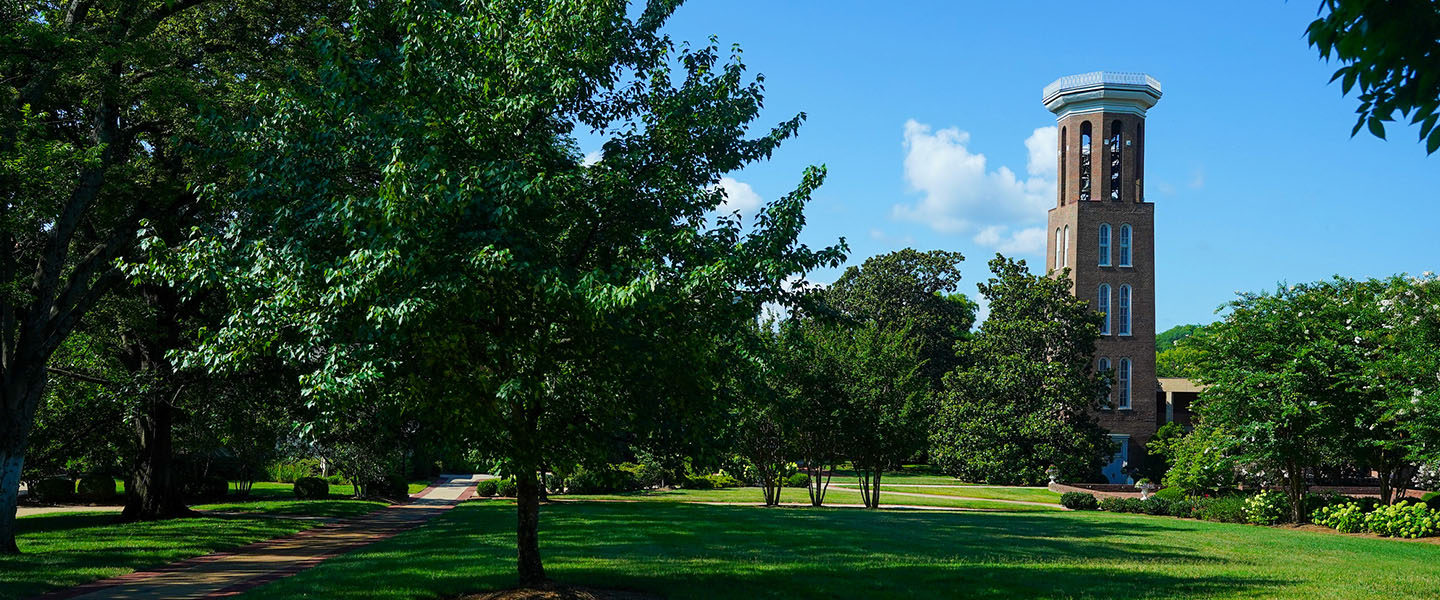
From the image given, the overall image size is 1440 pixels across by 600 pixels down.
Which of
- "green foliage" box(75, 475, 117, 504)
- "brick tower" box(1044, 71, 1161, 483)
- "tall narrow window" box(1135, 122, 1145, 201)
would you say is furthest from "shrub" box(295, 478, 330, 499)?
"tall narrow window" box(1135, 122, 1145, 201)

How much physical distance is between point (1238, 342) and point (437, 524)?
21614 mm

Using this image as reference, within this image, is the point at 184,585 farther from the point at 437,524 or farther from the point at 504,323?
the point at 437,524

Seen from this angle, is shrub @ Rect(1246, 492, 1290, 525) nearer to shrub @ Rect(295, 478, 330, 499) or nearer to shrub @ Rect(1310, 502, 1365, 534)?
shrub @ Rect(1310, 502, 1365, 534)

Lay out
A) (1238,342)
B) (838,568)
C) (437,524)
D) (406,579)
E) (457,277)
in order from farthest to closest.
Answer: (1238,342) < (437,524) < (838,568) < (406,579) < (457,277)

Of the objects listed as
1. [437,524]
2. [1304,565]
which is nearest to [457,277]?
[1304,565]

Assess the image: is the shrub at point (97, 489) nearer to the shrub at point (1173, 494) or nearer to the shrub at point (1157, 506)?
the shrub at point (1157, 506)

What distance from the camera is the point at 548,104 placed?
1152 centimetres

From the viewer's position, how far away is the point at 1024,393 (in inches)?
1960

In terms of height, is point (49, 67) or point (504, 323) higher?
point (49, 67)

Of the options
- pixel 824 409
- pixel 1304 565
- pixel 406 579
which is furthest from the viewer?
pixel 824 409

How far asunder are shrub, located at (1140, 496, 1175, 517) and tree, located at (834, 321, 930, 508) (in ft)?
24.9

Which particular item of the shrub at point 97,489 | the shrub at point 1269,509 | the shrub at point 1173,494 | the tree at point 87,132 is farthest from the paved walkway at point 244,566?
the shrub at point 1173,494

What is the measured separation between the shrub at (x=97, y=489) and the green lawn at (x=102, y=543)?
8128 mm

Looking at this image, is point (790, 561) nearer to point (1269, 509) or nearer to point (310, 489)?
point (1269, 509)
